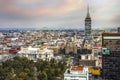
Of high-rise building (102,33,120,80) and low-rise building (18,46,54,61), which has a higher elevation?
high-rise building (102,33,120,80)

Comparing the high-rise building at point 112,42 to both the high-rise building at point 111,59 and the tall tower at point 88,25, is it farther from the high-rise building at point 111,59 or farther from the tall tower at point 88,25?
the tall tower at point 88,25

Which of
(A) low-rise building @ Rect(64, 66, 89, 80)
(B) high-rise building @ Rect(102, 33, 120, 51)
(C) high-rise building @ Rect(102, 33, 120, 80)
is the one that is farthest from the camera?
(B) high-rise building @ Rect(102, 33, 120, 51)

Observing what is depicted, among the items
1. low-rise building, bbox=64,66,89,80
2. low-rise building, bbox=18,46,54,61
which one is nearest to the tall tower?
low-rise building, bbox=18,46,54,61

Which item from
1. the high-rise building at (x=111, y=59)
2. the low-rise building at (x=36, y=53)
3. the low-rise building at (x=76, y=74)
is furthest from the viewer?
the low-rise building at (x=36, y=53)

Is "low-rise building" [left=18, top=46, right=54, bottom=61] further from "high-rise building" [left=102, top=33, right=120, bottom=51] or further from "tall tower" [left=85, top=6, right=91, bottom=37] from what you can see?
"high-rise building" [left=102, top=33, right=120, bottom=51]

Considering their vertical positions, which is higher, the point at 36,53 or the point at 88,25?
the point at 88,25

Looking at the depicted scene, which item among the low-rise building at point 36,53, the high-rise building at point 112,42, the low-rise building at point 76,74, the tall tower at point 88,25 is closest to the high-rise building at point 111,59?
the high-rise building at point 112,42

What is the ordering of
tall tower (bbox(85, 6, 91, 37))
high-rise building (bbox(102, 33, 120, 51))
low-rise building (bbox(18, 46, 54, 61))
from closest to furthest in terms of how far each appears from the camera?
high-rise building (bbox(102, 33, 120, 51)), low-rise building (bbox(18, 46, 54, 61)), tall tower (bbox(85, 6, 91, 37))

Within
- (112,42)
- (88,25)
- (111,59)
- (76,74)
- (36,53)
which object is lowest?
(36,53)

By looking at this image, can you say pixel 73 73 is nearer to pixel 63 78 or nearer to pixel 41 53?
pixel 63 78

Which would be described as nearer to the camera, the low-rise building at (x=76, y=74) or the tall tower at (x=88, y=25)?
the low-rise building at (x=76, y=74)

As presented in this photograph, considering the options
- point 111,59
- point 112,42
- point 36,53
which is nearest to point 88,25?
point 36,53

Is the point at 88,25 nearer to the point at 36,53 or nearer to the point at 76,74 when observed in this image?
the point at 36,53
